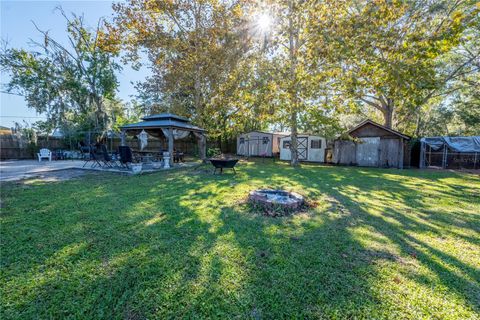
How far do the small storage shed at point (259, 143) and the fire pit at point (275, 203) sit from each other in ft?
52.5

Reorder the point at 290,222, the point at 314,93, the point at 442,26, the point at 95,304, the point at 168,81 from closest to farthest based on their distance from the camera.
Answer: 1. the point at 95,304
2. the point at 290,222
3. the point at 442,26
4. the point at 314,93
5. the point at 168,81

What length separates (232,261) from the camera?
96.0 inches

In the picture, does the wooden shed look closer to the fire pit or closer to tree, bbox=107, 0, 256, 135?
tree, bbox=107, 0, 256, 135

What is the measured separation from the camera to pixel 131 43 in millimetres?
13164

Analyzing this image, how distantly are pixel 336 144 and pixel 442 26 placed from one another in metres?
12.0

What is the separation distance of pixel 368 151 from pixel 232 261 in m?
14.9

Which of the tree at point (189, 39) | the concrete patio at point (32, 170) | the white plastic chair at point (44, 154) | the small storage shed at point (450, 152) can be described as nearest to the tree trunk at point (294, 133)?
the tree at point (189, 39)

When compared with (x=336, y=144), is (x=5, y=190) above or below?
below

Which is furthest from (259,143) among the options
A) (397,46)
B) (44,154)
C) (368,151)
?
(397,46)

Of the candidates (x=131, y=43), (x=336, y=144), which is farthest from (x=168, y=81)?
(x=336, y=144)

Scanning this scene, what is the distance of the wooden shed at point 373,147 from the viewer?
1355 cm

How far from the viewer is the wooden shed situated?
1355 cm

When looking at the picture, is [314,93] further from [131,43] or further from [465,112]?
[465,112]

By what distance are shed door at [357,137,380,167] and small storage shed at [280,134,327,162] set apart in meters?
2.57
